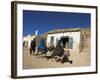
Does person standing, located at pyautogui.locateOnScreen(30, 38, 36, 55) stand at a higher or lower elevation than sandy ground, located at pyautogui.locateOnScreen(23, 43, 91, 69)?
higher

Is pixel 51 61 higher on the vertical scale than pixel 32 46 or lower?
lower

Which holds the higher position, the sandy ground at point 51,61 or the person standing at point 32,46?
the person standing at point 32,46

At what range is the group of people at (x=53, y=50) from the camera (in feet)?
6.59

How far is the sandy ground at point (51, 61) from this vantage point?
1978 mm

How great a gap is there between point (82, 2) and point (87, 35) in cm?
28

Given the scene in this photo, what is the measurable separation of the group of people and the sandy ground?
0.10 feet

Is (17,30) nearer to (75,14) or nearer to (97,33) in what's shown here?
(75,14)

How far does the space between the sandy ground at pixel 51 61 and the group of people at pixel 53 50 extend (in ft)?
0.10

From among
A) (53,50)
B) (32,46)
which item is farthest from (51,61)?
(32,46)

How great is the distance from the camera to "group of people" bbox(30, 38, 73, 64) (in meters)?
2.01

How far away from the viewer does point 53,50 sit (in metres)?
2.08

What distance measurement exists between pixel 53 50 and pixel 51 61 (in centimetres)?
9

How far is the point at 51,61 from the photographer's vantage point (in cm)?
207

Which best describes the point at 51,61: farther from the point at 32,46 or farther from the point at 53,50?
the point at 32,46
